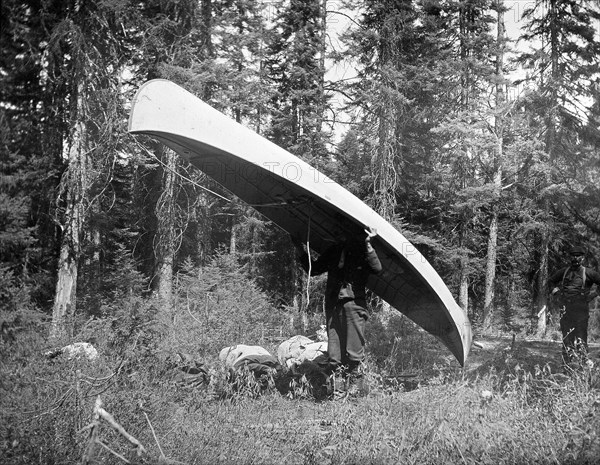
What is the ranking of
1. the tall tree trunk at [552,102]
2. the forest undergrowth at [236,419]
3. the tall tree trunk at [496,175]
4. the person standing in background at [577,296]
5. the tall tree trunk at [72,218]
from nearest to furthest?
the forest undergrowth at [236,419], the person standing in background at [577,296], the tall tree trunk at [72,218], the tall tree trunk at [552,102], the tall tree trunk at [496,175]

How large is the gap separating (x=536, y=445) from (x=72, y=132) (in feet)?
30.8

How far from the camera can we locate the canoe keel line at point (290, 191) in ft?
15.3

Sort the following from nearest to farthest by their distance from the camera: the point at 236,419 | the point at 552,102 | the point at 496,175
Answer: the point at 236,419, the point at 552,102, the point at 496,175

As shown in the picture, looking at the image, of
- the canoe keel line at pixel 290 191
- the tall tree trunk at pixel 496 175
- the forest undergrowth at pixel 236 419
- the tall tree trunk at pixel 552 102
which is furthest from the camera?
the tall tree trunk at pixel 496 175

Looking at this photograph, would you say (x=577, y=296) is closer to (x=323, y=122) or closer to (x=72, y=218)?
(x=72, y=218)

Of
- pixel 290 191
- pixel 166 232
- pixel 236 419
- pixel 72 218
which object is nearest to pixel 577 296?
pixel 290 191

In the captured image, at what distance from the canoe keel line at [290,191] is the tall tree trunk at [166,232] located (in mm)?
5958

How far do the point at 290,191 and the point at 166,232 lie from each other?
24.6ft

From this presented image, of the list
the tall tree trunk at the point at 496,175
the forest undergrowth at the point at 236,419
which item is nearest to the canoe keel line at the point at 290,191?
the forest undergrowth at the point at 236,419

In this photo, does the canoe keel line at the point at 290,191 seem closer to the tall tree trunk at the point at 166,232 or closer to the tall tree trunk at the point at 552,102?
the tall tree trunk at the point at 166,232

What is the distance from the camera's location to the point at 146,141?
41.5 feet

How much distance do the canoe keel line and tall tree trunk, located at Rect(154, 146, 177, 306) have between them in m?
5.96

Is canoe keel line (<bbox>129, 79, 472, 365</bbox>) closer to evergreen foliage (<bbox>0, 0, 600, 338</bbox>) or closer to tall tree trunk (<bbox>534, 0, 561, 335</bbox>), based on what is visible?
evergreen foliage (<bbox>0, 0, 600, 338</bbox>)

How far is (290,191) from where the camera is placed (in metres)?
5.79
